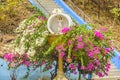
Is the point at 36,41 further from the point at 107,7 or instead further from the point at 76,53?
the point at 107,7

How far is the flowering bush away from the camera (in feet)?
28.7

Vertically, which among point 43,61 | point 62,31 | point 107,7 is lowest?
point 107,7

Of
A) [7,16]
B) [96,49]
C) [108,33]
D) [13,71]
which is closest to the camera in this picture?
[96,49]

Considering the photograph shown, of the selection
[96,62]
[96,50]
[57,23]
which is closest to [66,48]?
[96,50]

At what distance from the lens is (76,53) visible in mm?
8812

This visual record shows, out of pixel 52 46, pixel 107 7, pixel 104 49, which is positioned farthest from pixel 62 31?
pixel 107 7

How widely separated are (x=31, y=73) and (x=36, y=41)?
4.40 feet

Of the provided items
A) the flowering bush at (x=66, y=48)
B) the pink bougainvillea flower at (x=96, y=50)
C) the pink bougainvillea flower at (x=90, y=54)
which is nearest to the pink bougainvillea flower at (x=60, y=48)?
the flowering bush at (x=66, y=48)

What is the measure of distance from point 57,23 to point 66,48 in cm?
90

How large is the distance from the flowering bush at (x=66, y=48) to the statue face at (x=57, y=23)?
0.18m

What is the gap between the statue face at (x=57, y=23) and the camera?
9.40 metres

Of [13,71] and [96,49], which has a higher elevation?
[96,49]

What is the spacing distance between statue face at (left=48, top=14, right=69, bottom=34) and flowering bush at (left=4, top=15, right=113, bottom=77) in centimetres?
18

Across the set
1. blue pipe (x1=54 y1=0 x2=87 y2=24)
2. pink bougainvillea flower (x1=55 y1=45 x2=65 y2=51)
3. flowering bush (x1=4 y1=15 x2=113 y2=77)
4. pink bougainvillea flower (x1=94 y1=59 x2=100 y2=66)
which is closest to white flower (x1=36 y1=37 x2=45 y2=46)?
flowering bush (x1=4 y1=15 x2=113 y2=77)
